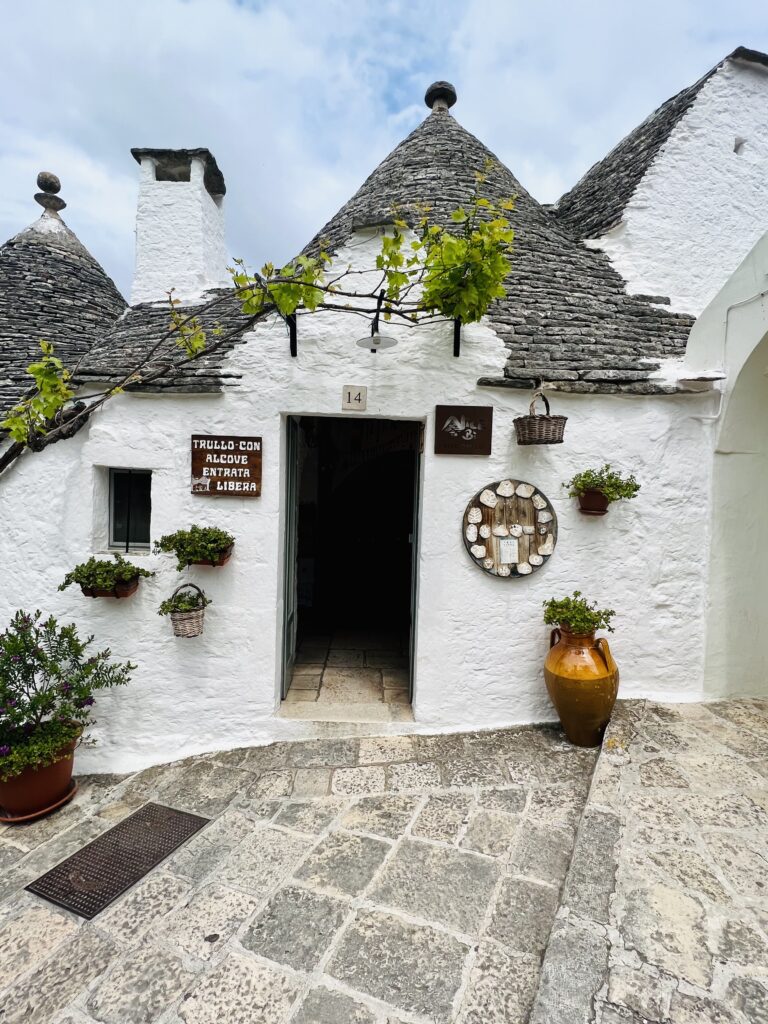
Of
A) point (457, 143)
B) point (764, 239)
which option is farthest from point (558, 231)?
point (764, 239)

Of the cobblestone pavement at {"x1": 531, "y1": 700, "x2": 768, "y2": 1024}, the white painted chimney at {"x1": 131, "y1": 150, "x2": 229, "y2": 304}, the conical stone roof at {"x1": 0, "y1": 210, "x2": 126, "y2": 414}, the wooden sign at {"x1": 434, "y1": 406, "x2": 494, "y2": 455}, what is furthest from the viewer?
the white painted chimney at {"x1": 131, "y1": 150, "x2": 229, "y2": 304}

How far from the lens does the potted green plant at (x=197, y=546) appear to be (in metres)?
3.43

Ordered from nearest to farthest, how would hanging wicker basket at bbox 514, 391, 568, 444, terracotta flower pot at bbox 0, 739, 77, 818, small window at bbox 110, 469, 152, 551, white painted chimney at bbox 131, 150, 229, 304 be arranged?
1. terracotta flower pot at bbox 0, 739, 77, 818
2. hanging wicker basket at bbox 514, 391, 568, 444
3. small window at bbox 110, 469, 152, 551
4. white painted chimney at bbox 131, 150, 229, 304

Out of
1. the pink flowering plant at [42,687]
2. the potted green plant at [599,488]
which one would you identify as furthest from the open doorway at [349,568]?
the pink flowering plant at [42,687]

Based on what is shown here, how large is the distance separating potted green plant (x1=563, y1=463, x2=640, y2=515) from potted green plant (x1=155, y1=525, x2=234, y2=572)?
2.83 metres

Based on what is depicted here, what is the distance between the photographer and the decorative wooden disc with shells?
368 centimetres

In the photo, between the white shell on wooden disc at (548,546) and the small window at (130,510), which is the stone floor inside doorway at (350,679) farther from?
the small window at (130,510)

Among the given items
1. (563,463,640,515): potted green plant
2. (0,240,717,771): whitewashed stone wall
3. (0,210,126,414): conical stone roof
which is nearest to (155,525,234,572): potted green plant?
(0,240,717,771): whitewashed stone wall

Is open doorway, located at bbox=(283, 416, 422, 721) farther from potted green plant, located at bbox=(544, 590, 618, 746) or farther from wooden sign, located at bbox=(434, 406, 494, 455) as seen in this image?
potted green plant, located at bbox=(544, 590, 618, 746)

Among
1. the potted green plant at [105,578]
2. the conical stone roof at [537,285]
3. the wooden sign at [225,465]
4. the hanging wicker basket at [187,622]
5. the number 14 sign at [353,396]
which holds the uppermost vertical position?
the conical stone roof at [537,285]

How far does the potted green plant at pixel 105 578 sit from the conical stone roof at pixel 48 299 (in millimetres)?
2002

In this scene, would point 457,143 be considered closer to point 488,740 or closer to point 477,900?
point 488,740

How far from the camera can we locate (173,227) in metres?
5.44

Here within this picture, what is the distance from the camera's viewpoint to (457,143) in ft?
17.8
